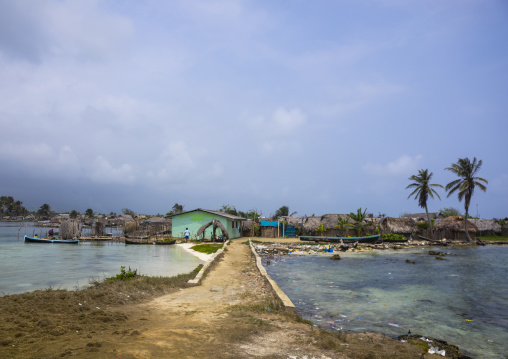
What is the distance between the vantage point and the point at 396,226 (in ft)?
139

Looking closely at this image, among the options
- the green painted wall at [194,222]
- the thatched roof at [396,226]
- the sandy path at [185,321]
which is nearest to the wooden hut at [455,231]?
the thatched roof at [396,226]

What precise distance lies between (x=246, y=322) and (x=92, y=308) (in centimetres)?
381

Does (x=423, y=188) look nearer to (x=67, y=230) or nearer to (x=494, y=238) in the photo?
(x=494, y=238)

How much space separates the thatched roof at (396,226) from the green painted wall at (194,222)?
66.2 feet

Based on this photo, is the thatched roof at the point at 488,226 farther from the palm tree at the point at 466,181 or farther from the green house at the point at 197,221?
the green house at the point at 197,221

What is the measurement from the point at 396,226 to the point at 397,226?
0.17 metres

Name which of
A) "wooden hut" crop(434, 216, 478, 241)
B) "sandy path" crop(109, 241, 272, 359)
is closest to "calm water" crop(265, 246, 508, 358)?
"sandy path" crop(109, 241, 272, 359)

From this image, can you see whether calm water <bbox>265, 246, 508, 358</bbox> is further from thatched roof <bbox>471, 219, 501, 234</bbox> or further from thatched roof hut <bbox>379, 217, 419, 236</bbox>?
thatched roof <bbox>471, 219, 501, 234</bbox>

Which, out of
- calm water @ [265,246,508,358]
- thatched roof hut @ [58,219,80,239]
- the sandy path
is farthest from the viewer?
thatched roof hut @ [58,219,80,239]

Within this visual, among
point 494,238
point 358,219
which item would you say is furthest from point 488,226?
point 358,219

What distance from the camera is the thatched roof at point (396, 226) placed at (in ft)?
139

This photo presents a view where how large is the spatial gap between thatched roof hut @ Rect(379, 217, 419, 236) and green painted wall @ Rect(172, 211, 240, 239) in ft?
66.1

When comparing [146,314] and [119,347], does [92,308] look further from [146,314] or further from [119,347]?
[119,347]

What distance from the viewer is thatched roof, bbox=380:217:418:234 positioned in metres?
42.2
